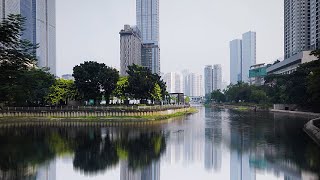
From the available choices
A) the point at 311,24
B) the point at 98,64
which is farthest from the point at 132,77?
the point at 311,24

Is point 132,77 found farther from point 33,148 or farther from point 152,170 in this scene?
point 152,170

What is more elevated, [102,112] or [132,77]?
[132,77]

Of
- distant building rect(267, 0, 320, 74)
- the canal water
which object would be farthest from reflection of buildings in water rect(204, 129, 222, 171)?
distant building rect(267, 0, 320, 74)

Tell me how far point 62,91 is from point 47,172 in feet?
195

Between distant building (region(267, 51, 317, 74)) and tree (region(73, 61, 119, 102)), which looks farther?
distant building (region(267, 51, 317, 74))

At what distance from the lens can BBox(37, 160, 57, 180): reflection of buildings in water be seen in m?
22.5

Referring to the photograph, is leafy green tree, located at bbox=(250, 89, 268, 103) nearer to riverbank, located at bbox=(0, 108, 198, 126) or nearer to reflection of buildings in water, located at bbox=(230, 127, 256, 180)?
riverbank, located at bbox=(0, 108, 198, 126)

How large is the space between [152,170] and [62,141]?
18.3 metres

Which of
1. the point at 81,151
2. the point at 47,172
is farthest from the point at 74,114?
the point at 47,172

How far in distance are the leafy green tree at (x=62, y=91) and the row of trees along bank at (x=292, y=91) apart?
51168mm

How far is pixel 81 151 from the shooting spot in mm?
32344

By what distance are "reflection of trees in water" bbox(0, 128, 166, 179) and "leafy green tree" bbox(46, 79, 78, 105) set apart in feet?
122

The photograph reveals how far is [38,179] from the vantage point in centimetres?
2167

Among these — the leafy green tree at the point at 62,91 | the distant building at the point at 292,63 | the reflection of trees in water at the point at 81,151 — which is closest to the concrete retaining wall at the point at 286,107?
the distant building at the point at 292,63
